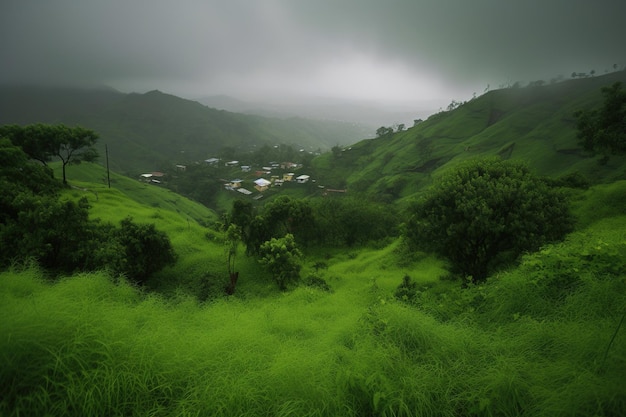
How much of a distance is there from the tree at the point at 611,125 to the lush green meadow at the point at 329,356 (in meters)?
23.5

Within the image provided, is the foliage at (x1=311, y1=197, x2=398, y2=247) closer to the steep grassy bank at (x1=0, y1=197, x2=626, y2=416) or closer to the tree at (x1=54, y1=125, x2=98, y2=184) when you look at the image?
the steep grassy bank at (x1=0, y1=197, x2=626, y2=416)

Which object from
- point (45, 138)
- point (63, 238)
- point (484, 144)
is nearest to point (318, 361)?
point (63, 238)

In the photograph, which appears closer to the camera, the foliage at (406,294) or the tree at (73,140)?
the foliage at (406,294)

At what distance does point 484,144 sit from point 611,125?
260ft

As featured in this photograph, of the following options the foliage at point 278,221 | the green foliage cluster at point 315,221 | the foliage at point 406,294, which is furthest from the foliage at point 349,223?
the foliage at point 406,294

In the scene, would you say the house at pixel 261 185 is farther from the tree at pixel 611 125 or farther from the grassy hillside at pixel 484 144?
the tree at pixel 611 125

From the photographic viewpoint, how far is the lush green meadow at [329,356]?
12.1 ft

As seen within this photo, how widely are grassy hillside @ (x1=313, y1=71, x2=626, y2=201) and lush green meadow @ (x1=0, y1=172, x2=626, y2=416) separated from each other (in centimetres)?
6435

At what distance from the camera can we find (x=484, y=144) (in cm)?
9600

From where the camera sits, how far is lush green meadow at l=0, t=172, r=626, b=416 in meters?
3.68

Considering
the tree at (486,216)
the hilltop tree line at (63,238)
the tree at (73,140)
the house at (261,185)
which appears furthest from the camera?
the house at (261,185)

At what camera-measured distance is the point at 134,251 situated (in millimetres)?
21922

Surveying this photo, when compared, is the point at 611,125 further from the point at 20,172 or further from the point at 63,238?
the point at 20,172

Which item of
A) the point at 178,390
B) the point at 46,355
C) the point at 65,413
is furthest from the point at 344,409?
the point at 46,355
